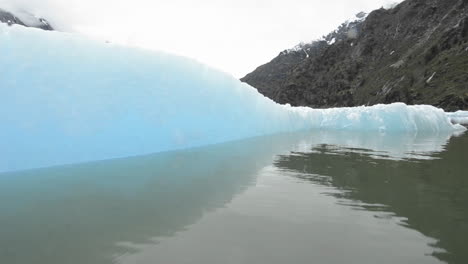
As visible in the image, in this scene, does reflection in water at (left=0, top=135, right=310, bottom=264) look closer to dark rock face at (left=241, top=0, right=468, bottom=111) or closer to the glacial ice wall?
the glacial ice wall

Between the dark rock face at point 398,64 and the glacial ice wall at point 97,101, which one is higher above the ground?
the dark rock face at point 398,64

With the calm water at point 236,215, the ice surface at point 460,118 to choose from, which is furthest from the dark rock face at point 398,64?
the calm water at point 236,215

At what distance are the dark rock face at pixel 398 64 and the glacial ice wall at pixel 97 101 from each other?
139ft

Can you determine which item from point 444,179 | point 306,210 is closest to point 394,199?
point 306,210

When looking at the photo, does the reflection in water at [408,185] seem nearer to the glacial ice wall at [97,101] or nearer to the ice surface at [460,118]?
the glacial ice wall at [97,101]

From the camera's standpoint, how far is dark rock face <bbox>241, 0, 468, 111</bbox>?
178 feet

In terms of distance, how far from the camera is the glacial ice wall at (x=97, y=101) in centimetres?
711

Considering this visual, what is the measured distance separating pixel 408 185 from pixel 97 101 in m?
7.20

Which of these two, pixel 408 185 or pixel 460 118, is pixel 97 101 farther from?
pixel 460 118

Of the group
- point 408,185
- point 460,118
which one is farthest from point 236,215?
point 460,118

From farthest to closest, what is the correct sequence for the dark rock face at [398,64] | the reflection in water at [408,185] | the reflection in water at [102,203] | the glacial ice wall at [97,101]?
1. the dark rock face at [398,64]
2. the glacial ice wall at [97,101]
3. the reflection in water at [408,185]
4. the reflection in water at [102,203]

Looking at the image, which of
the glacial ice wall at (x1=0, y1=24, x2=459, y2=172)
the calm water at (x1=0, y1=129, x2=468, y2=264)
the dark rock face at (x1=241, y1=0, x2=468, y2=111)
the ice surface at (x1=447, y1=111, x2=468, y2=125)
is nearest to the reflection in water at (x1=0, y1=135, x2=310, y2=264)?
the calm water at (x1=0, y1=129, x2=468, y2=264)

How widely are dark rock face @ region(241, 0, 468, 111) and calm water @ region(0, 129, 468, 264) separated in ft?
148

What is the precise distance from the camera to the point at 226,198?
456 centimetres
